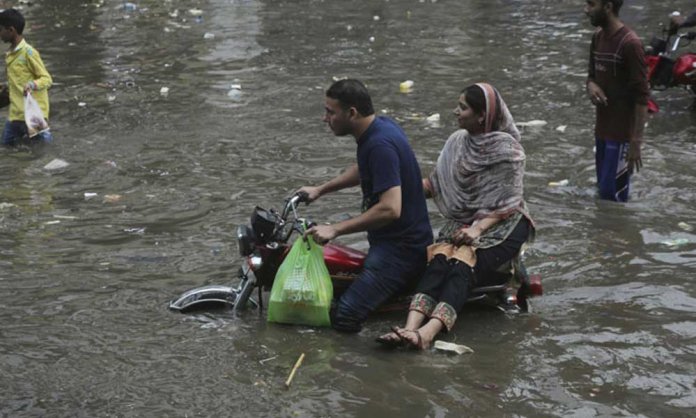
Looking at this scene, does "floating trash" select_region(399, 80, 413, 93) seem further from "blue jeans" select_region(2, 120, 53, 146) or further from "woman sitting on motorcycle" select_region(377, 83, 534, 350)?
"woman sitting on motorcycle" select_region(377, 83, 534, 350)

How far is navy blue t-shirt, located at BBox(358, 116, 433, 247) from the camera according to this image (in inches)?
183

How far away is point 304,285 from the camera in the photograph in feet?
15.5

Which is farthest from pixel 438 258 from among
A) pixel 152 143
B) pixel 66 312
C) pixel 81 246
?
pixel 152 143

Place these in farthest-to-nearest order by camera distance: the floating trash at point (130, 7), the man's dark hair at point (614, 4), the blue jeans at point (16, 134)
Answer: the floating trash at point (130, 7)
the blue jeans at point (16, 134)
the man's dark hair at point (614, 4)

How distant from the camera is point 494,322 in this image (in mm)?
4980

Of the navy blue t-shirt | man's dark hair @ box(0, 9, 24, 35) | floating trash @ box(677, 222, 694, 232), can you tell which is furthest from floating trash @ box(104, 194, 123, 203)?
floating trash @ box(677, 222, 694, 232)

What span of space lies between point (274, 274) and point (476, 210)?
1139mm

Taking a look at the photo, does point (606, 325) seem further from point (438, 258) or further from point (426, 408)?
point (426, 408)

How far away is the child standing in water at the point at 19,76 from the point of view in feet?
29.2

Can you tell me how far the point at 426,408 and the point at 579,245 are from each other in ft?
8.55

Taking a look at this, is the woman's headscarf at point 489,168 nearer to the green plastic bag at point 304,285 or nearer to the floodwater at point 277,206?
the floodwater at point 277,206

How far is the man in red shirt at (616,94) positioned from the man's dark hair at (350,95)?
2.35 metres

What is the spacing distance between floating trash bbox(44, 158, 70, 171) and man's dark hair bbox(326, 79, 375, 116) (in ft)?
15.2

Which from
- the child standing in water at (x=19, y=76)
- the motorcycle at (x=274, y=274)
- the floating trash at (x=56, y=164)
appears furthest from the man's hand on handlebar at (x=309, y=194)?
the child standing in water at (x=19, y=76)
